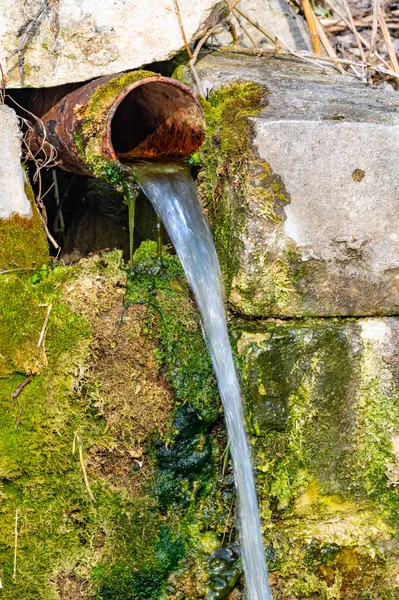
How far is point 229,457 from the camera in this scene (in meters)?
2.74

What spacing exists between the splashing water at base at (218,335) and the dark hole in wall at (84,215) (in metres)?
0.88

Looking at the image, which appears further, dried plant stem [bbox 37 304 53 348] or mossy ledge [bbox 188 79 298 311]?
mossy ledge [bbox 188 79 298 311]

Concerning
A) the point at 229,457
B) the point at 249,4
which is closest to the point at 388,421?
the point at 229,457

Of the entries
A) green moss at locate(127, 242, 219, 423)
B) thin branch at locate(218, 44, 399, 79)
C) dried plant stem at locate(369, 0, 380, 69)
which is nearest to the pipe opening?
green moss at locate(127, 242, 219, 423)

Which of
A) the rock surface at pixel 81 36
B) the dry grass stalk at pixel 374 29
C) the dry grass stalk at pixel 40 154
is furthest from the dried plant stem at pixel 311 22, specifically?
the dry grass stalk at pixel 40 154

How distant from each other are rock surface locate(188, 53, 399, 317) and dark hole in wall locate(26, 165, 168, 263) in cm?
109

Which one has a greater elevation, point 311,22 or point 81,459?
point 311,22

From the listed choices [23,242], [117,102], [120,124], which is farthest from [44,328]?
[120,124]

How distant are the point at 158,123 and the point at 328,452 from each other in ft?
5.05

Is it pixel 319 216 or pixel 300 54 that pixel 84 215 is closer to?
pixel 300 54

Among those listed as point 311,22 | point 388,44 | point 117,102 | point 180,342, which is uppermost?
point 311,22

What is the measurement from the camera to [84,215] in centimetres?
377

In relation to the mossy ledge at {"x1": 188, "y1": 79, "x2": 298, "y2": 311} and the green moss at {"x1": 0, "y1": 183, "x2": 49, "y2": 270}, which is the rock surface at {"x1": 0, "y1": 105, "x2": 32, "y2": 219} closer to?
the green moss at {"x1": 0, "y1": 183, "x2": 49, "y2": 270}

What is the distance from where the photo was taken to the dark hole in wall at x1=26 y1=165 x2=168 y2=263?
3680mm
